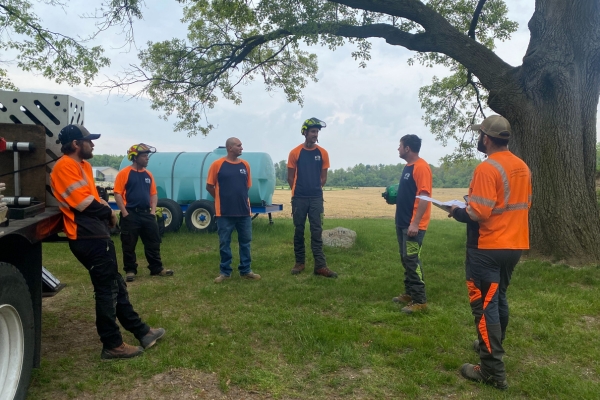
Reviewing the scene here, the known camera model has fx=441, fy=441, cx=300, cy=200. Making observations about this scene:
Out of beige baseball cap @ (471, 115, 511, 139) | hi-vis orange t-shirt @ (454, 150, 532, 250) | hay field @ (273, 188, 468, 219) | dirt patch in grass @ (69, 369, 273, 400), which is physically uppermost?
beige baseball cap @ (471, 115, 511, 139)

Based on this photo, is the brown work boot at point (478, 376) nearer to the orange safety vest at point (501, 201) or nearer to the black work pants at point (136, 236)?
the orange safety vest at point (501, 201)

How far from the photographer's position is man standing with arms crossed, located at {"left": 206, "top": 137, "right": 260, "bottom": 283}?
21.9 ft

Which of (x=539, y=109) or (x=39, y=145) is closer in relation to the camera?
(x=39, y=145)

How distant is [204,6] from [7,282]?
1157cm

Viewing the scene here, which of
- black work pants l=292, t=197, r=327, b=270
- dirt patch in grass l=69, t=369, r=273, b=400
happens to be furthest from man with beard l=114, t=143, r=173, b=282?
dirt patch in grass l=69, t=369, r=273, b=400

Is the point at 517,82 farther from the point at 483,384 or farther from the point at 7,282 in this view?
the point at 7,282

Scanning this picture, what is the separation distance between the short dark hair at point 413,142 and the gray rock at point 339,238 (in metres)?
4.53

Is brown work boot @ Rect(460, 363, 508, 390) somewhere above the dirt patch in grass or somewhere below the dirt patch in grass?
above

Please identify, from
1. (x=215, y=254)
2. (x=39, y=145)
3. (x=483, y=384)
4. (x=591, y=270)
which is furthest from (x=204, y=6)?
(x=483, y=384)

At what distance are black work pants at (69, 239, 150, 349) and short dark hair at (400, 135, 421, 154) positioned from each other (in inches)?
136

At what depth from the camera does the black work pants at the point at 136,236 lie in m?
7.00

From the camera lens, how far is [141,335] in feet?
13.7

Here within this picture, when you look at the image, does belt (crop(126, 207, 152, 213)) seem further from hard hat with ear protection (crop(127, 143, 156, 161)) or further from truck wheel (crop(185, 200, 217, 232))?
truck wheel (crop(185, 200, 217, 232))

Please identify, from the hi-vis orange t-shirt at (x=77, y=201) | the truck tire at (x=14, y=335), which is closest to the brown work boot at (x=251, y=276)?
the hi-vis orange t-shirt at (x=77, y=201)
